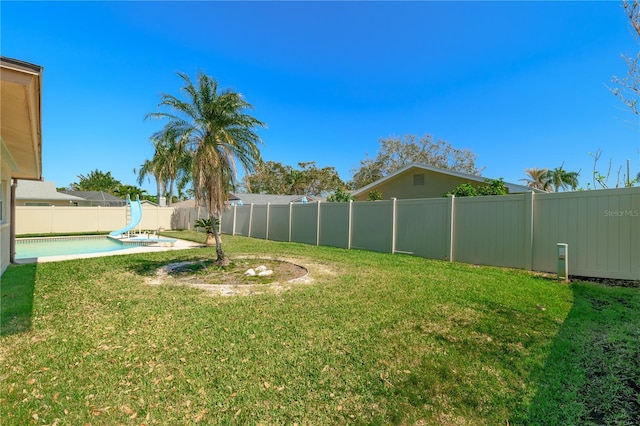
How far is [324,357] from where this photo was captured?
10.0 ft

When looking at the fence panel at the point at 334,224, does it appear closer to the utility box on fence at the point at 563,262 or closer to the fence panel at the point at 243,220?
the fence panel at the point at 243,220

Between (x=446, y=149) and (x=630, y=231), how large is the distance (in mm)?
26839

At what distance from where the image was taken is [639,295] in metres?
5.30

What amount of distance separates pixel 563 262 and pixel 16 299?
1078cm

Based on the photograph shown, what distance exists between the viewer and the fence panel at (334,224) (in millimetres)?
12609


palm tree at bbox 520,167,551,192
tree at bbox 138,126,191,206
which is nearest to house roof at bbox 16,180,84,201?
tree at bbox 138,126,191,206

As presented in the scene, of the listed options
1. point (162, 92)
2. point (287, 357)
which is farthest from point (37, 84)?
point (162, 92)

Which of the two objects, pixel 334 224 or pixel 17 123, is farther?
pixel 334 224

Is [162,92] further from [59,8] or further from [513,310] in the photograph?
[513,310]

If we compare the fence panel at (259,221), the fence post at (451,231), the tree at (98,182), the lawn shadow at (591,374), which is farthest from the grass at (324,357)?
the tree at (98,182)

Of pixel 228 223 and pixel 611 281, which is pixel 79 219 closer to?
pixel 228 223

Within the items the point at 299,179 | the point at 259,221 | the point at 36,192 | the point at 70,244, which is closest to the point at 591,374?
the point at 259,221

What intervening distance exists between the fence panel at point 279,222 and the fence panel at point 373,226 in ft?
14.8

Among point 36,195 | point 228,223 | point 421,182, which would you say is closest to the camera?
point 421,182
